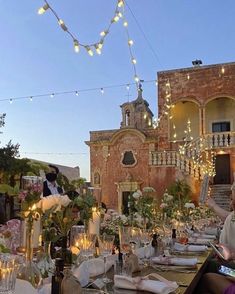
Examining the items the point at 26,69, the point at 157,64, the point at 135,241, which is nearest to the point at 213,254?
the point at 135,241

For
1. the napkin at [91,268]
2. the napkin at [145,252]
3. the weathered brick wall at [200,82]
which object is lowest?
the napkin at [145,252]

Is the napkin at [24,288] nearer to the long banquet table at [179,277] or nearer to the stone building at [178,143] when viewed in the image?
the long banquet table at [179,277]

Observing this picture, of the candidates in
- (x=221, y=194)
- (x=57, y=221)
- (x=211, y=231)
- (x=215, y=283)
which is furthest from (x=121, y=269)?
(x=221, y=194)

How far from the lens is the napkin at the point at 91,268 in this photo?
1.71 meters

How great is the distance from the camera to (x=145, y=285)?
170cm

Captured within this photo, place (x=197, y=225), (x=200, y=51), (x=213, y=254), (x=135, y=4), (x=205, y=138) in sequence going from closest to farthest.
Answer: (x=213, y=254)
(x=197, y=225)
(x=135, y=4)
(x=200, y=51)
(x=205, y=138)

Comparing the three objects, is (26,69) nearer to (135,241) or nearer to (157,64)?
A: (157,64)

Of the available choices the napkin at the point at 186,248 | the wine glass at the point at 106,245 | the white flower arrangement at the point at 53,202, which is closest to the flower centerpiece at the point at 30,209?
the white flower arrangement at the point at 53,202

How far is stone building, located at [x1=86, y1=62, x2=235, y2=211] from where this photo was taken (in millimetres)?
16094

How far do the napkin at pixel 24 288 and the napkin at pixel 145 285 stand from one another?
0.47 m

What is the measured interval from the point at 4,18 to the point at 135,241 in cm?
515

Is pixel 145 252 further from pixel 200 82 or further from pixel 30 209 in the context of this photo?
pixel 200 82

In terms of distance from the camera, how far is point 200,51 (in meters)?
15.0

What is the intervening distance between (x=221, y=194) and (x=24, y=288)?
14.6m
